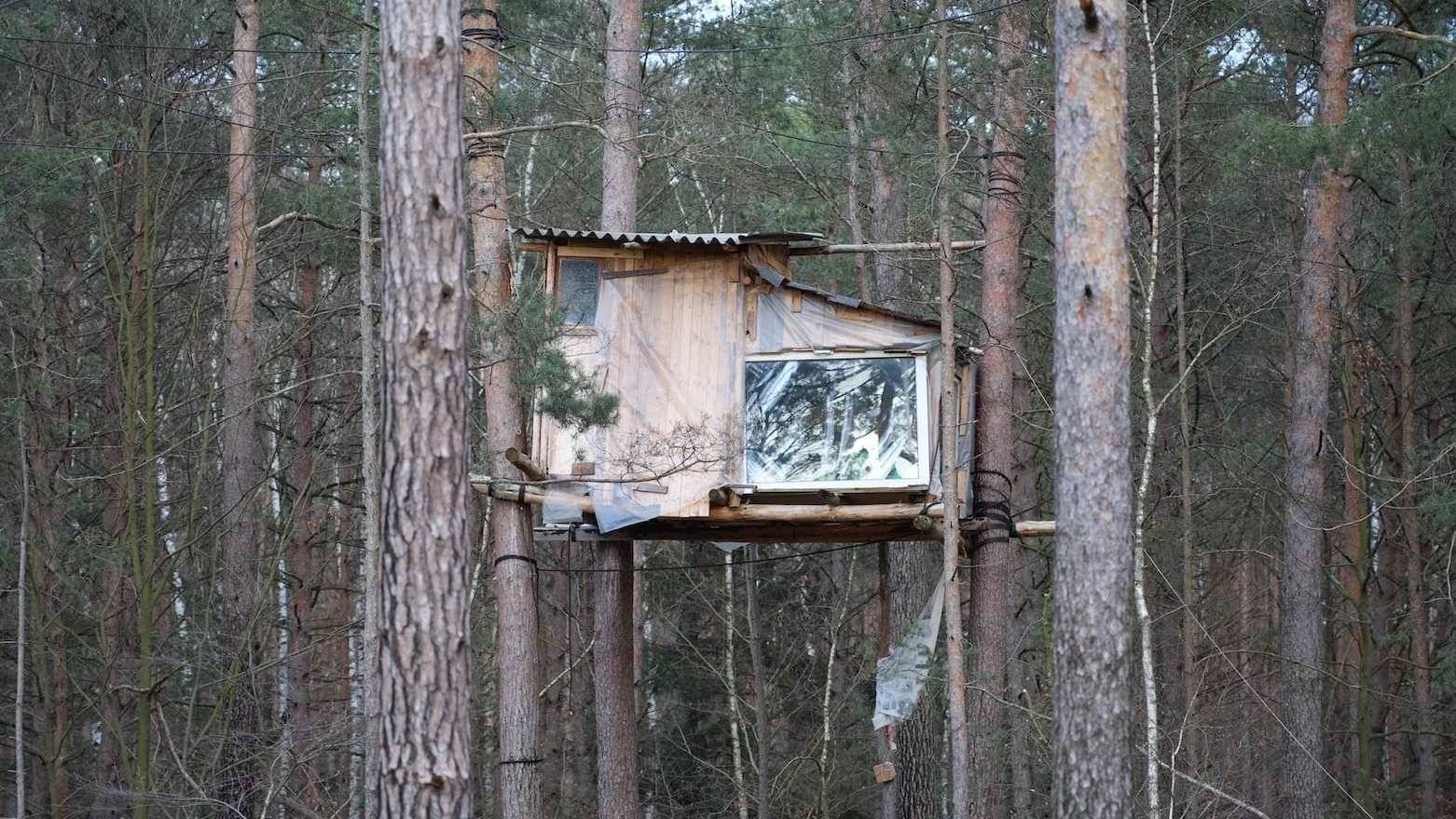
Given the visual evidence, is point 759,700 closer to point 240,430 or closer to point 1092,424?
point 240,430

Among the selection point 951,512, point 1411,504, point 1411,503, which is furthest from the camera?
point 1411,503

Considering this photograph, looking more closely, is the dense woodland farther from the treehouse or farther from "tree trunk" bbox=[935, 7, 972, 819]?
the treehouse

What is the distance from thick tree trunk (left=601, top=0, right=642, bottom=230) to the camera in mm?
12984

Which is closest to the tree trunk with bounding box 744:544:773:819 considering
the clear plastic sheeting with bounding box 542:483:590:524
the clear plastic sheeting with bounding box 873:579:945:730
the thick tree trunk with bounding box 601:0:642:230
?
the clear plastic sheeting with bounding box 873:579:945:730

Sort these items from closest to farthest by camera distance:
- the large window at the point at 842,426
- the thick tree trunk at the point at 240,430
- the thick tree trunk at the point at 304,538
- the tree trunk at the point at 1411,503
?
the large window at the point at 842,426 → the thick tree trunk at the point at 240,430 → the thick tree trunk at the point at 304,538 → the tree trunk at the point at 1411,503

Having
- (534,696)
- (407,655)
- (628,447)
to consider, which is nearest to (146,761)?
(534,696)

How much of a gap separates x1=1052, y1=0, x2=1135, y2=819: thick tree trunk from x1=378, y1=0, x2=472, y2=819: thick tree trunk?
3642mm

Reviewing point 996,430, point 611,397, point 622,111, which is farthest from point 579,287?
point 996,430

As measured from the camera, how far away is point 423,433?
23.2 feet

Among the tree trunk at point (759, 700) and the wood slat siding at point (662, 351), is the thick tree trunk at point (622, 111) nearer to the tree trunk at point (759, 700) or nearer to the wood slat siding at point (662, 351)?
the wood slat siding at point (662, 351)

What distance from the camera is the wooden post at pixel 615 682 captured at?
42.4 feet

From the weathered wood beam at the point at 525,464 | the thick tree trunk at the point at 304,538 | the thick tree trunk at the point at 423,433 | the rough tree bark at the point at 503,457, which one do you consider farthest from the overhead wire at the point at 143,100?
the thick tree trunk at the point at 423,433

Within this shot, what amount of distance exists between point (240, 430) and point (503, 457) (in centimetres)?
376

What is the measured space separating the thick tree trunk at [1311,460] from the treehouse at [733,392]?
5.34m
